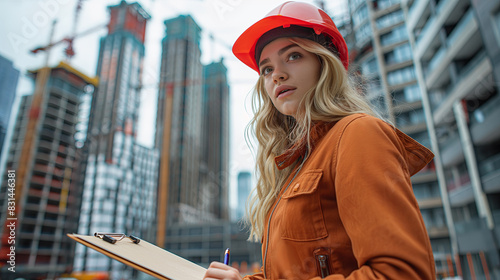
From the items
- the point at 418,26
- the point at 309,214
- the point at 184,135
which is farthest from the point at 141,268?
the point at 184,135

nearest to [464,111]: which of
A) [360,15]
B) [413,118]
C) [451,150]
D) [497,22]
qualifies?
[451,150]

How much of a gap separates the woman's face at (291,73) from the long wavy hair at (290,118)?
0.02 metres

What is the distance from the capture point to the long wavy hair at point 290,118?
0.81 m

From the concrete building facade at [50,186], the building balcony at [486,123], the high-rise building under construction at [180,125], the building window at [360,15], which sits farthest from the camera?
the high-rise building under construction at [180,125]

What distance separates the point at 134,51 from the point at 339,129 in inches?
742

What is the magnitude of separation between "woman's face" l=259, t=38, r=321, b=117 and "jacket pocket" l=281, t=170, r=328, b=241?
0.28 m

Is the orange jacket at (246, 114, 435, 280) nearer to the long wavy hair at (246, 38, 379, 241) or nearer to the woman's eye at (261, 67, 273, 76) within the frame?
the long wavy hair at (246, 38, 379, 241)

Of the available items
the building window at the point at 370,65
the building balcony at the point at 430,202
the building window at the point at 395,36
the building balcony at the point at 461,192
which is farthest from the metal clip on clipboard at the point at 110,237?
the building window at the point at 395,36

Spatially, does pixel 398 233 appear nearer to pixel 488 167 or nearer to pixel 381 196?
pixel 381 196

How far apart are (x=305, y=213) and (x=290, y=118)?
0.58 meters

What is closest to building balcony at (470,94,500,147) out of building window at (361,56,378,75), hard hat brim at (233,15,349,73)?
hard hat brim at (233,15,349,73)

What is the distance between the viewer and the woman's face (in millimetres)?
876

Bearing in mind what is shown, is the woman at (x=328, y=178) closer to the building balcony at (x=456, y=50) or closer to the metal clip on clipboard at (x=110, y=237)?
the metal clip on clipboard at (x=110, y=237)

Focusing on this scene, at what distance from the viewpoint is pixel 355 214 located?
1.79ft
